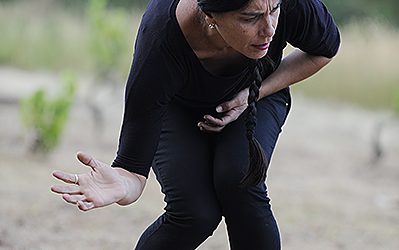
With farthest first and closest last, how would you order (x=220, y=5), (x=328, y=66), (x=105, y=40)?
(x=328, y=66) → (x=105, y=40) → (x=220, y=5)

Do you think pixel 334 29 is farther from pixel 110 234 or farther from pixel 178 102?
pixel 110 234

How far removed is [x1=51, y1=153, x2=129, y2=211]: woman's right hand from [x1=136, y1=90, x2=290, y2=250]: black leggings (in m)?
0.24

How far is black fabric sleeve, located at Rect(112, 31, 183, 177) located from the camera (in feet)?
10.0

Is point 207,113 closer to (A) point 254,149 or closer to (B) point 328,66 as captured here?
(A) point 254,149

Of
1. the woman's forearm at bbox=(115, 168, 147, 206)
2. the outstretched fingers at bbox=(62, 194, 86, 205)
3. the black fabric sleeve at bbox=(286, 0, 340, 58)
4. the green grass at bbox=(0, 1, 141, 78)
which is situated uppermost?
the black fabric sleeve at bbox=(286, 0, 340, 58)

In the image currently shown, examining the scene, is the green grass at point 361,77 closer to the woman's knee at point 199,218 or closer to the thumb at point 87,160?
the woman's knee at point 199,218

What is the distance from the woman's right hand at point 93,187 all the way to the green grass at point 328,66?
343 inches

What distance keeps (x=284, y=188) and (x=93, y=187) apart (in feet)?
15.5

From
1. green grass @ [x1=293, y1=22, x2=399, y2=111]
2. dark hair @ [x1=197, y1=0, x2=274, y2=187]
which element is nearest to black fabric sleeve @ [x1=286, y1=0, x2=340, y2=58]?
dark hair @ [x1=197, y1=0, x2=274, y2=187]

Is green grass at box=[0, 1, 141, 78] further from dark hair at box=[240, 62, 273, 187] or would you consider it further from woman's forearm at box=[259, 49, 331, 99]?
dark hair at box=[240, 62, 273, 187]

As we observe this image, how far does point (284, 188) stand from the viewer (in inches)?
301

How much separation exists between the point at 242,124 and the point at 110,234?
244cm

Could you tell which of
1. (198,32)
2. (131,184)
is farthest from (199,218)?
(198,32)

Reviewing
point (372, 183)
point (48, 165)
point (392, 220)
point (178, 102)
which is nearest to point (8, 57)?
point (48, 165)
